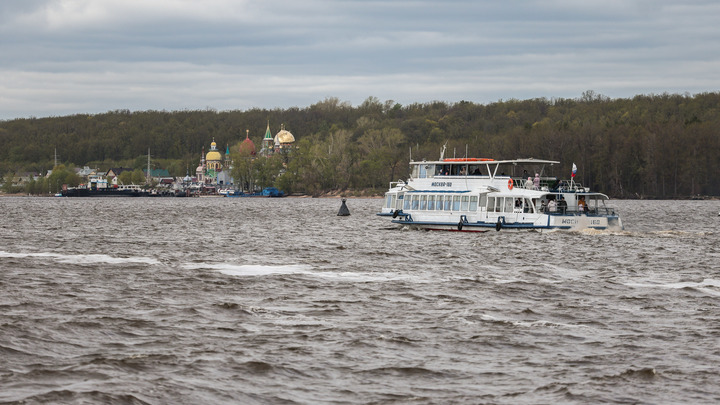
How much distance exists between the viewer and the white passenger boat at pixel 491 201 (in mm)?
62469

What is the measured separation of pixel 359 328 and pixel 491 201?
135ft

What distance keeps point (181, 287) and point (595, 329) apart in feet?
51.5

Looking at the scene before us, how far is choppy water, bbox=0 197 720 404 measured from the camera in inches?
723

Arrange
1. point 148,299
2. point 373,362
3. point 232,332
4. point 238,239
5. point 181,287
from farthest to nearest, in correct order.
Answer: point 238,239, point 181,287, point 148,299, point 232,332, point 373,362

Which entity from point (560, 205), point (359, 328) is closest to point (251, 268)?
point (359, 328)

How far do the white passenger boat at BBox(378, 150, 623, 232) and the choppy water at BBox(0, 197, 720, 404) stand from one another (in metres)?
14.1

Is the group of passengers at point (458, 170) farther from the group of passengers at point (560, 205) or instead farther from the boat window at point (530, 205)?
the group of passengers at point (560, 205)

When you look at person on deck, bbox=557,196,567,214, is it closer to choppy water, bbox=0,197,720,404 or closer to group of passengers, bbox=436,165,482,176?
group of passengers, bbox=436,165,482,176

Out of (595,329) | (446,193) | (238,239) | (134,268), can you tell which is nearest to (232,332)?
(595,329)

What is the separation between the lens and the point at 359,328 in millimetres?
24828

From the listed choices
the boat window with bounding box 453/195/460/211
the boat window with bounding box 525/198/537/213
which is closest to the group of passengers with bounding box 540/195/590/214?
→ the boat window with bounding box 525/198/537/213

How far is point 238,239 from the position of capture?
63.6m

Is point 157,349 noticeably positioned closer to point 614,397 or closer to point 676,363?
point 614,397

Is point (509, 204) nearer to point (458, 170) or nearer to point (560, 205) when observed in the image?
point (560, 205)
